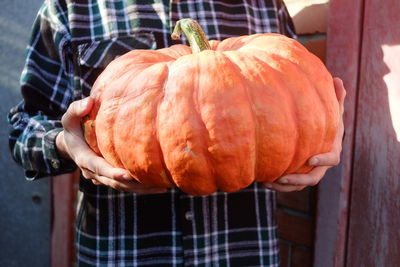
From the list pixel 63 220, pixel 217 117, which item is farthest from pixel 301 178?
pixel 63 220

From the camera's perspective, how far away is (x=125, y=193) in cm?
117

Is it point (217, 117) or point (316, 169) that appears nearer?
point (217, 117)

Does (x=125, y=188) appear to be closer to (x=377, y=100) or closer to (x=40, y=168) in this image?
(x=40, y=168)

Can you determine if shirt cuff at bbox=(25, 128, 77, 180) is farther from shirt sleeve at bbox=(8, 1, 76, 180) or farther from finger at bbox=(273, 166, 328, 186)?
finger at bbox=(273, 166, 328, 186)

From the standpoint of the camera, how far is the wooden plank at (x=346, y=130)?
1271 millimetres

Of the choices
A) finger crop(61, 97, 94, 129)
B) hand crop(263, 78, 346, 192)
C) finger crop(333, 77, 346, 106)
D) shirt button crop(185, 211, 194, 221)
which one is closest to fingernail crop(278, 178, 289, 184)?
hand crop(263, 78, 346, 192)

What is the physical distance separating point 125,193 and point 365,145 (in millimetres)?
758

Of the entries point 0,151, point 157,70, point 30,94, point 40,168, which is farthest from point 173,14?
point 0,151

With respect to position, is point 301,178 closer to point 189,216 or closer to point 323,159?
point 323,159

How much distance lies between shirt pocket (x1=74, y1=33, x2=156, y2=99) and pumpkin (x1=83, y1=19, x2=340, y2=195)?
31 centimetres

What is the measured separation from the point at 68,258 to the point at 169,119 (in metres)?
2.27

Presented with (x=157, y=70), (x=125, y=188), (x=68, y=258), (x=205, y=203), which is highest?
(x=157, y=70)

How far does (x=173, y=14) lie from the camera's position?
1198mm

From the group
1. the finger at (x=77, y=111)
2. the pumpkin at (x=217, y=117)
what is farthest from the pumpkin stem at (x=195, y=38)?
the finger at (x=77, y=111)
